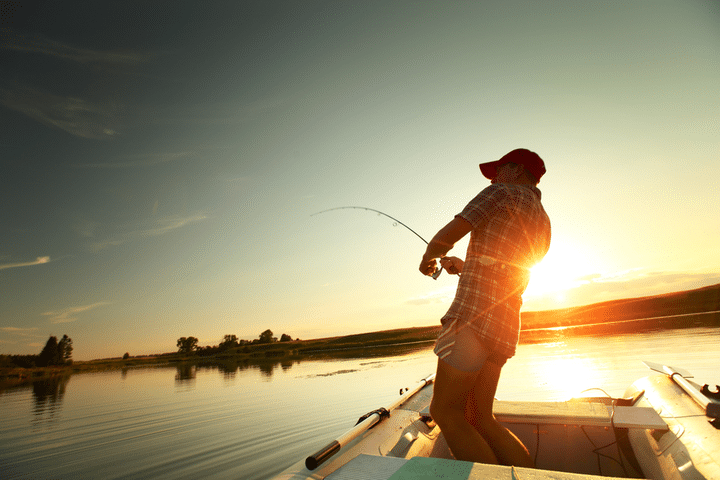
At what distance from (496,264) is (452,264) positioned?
650mm

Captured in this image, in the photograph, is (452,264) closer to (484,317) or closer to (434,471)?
(484,317)

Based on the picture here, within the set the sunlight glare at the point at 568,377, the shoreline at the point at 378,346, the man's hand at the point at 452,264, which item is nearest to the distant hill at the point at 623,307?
the shoreline at the point at 378,346

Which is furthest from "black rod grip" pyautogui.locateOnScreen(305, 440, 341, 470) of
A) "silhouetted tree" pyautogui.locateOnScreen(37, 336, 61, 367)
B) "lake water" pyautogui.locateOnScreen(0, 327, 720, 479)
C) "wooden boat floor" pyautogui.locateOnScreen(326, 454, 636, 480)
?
"silhouetted tree" pyautogui.locateOnScreen(37, 336, 61, 367)

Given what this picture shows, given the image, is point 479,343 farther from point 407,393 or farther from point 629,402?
point 629,402

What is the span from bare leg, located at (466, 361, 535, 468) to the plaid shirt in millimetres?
210

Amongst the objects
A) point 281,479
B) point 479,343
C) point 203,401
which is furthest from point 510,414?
point 203,401

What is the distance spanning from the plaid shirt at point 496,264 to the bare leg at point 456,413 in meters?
0.28

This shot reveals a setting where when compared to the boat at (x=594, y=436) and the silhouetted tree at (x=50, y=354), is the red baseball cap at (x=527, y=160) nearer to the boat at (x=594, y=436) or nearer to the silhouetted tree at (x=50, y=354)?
the boat at (x=594, y=436)

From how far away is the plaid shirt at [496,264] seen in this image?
2.04 m

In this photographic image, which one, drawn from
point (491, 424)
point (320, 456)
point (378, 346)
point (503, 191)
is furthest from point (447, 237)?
point (378, 346)

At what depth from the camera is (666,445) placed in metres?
2.63

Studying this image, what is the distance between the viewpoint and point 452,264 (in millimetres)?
2744

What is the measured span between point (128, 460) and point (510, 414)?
7.47 metres

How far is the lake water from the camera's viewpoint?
6.28 m
